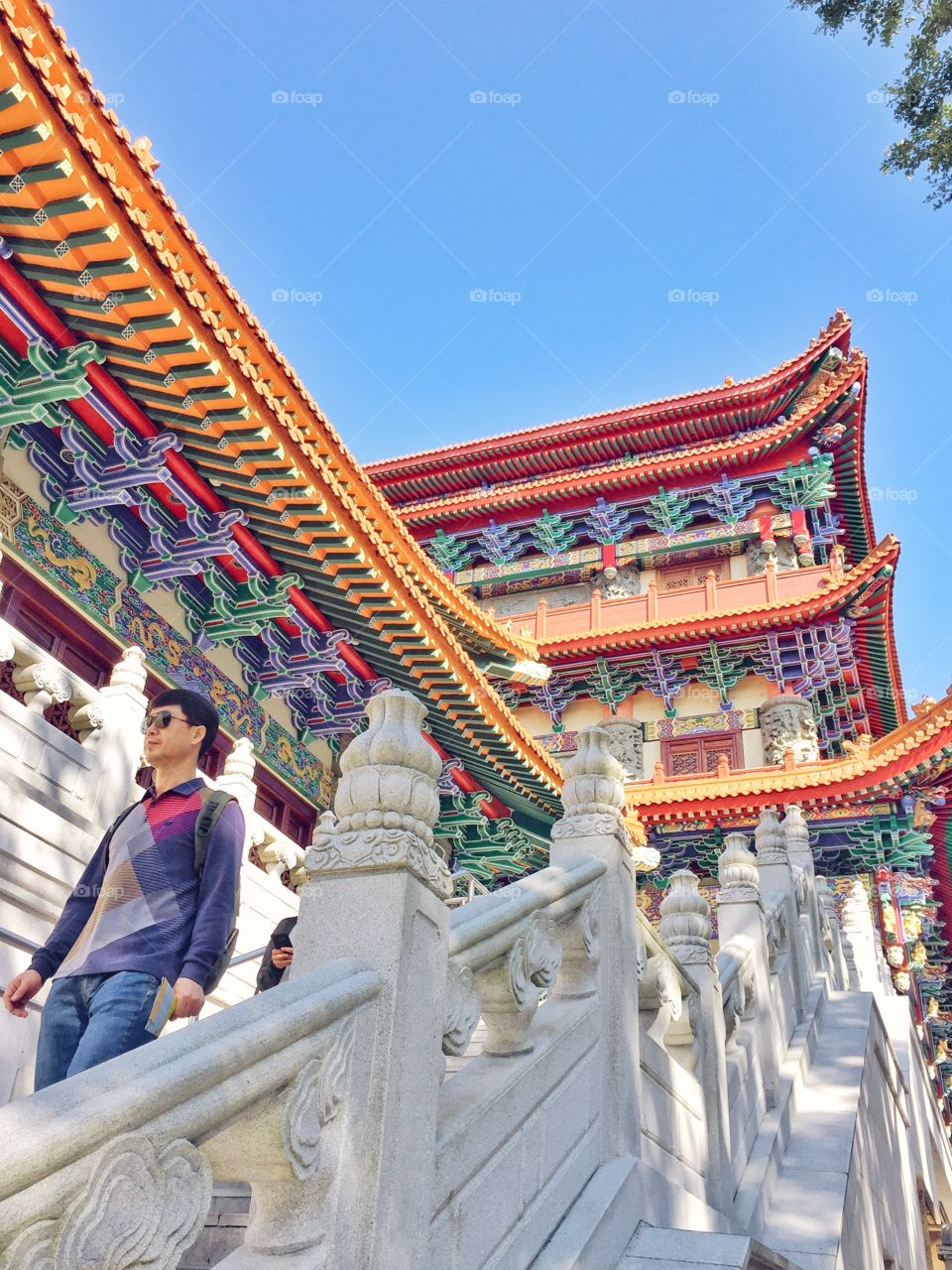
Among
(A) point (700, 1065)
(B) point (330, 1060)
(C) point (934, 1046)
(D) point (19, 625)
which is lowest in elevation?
(B) point (330, 1060)

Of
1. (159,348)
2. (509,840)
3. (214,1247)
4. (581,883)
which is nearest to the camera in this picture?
(214,1247)

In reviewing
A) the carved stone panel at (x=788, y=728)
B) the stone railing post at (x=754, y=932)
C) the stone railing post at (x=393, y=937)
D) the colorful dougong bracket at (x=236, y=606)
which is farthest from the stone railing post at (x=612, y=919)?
the carved stone panel at (x=788, y=728)

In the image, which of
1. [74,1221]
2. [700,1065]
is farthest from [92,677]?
[74,1221]

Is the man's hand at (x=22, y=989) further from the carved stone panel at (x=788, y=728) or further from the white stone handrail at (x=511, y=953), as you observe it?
the carved stone panel at (x=788, y=728)

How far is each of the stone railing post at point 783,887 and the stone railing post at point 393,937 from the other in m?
5.78

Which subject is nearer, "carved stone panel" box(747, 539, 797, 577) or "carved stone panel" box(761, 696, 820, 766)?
"carved stone panel" box(761, 696, 820, 766)

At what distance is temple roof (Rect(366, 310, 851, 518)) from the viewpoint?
20875mm

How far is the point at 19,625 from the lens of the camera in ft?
24.4

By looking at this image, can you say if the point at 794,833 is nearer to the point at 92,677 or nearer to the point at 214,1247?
the point at 92,677

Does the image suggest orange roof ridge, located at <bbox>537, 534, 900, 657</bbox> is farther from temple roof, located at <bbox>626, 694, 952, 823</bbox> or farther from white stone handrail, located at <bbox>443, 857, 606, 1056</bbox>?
white stone handrail, located at <bbox>443, 857, 606, 1056</bbox>

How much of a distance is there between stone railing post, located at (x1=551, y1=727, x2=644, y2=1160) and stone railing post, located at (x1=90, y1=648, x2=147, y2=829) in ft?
9.60

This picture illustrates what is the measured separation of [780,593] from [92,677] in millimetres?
13366

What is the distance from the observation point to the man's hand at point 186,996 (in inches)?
103

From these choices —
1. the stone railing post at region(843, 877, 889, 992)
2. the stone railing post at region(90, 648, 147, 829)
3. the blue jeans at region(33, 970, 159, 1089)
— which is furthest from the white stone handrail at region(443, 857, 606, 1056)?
the stone railing post at region(843, 877, 889, 992)
